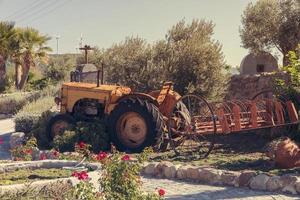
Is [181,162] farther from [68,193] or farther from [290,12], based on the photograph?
[290,12]

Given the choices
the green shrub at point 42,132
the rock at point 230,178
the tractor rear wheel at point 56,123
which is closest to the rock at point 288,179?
the rock at point 230,178

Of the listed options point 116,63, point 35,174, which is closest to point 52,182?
point 35,174

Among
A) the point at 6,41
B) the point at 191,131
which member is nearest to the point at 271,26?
the point at 191,131

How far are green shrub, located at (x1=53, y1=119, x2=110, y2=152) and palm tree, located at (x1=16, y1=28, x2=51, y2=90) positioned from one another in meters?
21.2

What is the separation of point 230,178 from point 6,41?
82.8 feet

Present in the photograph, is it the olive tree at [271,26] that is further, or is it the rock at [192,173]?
the olive tree at [271,26]

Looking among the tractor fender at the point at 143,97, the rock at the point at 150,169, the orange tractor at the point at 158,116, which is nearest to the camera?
the rock at the point at 150,169

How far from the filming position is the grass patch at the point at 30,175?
5893 millimetres

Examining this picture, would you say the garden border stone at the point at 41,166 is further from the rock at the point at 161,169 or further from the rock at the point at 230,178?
the rock at the point at 230,178

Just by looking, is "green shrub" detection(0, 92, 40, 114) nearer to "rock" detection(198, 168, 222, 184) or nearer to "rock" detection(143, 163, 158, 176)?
"rock" detection(143, 163, 158, 176)

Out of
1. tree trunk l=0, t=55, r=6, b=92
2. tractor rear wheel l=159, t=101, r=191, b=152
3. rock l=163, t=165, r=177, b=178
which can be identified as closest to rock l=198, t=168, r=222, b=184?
rock l=163, t=165, r=177, b=178

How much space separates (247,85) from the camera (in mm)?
16469

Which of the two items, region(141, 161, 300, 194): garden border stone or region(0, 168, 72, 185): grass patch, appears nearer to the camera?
region(0, 168, 72, 185): grass patch

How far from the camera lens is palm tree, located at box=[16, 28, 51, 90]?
3136cm
